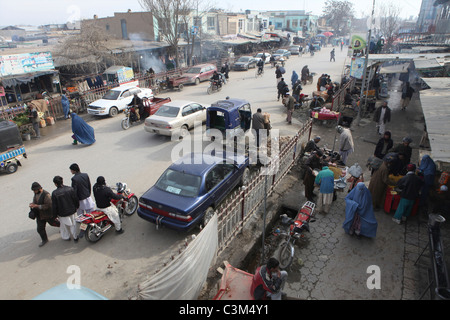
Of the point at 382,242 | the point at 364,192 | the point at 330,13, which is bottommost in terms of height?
the point at 382,242

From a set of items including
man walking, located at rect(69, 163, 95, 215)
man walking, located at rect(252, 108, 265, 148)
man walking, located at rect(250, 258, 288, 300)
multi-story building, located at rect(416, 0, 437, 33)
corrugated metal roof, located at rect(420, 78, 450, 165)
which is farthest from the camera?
multi-story building, located at rect(416, 0, 437, 33)

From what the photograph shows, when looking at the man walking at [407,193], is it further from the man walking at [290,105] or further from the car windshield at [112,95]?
the car windshield at [112,95]

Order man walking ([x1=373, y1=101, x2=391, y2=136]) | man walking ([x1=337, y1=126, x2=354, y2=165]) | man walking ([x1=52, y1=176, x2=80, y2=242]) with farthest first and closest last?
man walking ([x1=373, y1=101, x2=391, y2=136]) → man walking ([x1=337, y1=126, x2=354, y2=165]) → man walking ([x1=52, y1=176, x2=80, y2=242])

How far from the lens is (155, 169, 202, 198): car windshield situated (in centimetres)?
658

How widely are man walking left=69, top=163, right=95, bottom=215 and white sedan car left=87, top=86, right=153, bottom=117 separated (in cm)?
925

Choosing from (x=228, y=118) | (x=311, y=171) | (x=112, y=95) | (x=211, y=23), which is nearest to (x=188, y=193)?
(x=311, y=171)

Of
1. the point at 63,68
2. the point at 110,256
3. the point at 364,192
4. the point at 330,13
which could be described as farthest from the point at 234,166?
the point at 330,13

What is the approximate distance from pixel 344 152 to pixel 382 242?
3622mm

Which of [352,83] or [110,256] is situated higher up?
[352,83]

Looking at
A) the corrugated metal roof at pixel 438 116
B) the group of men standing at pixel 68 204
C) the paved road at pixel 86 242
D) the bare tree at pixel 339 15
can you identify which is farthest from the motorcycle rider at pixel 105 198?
the bare tree at pixel 339 15

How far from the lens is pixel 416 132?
12.7m

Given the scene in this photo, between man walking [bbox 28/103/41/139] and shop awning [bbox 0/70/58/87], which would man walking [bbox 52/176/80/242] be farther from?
shop awning [bbox 0/70/58/87]

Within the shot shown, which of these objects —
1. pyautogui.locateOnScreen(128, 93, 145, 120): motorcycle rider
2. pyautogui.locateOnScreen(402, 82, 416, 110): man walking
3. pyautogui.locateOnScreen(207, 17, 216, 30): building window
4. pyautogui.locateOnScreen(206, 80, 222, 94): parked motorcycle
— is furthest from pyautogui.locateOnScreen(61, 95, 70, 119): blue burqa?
pyautogui.locateOnScreen(207, 17, 216, 30): building window
